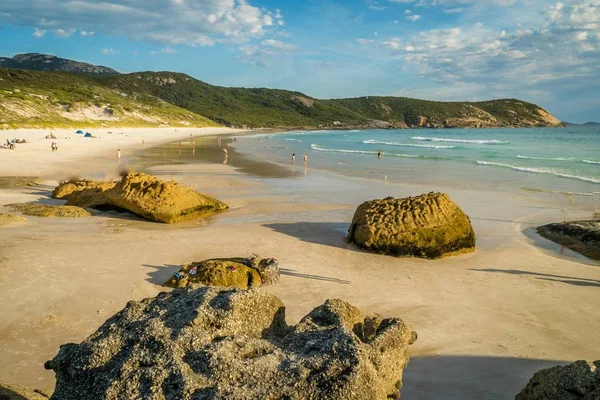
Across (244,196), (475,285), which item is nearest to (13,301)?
(475,285)

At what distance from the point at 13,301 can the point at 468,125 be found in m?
210

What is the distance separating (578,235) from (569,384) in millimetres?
10742

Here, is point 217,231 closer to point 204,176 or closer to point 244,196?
point 244,196

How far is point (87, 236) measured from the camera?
39.6ft

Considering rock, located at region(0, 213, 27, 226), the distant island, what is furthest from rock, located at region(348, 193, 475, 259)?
the distant island

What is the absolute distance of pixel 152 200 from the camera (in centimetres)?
1446

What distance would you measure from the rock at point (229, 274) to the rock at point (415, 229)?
3.61 metres

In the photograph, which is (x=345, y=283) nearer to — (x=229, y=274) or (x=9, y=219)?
(x=229, y=274)

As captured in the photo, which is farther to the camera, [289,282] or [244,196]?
[244,196]

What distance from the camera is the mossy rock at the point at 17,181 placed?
20175 millimetres

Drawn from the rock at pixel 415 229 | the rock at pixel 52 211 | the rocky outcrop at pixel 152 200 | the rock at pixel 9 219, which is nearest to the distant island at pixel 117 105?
the rock at pixel 52 211

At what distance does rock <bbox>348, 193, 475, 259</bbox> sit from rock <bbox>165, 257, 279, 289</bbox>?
361 cm

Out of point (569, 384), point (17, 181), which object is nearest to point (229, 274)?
point (569, 384)

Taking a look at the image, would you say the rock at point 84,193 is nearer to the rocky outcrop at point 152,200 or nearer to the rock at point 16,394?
the rocky outcrop at point 152,200
